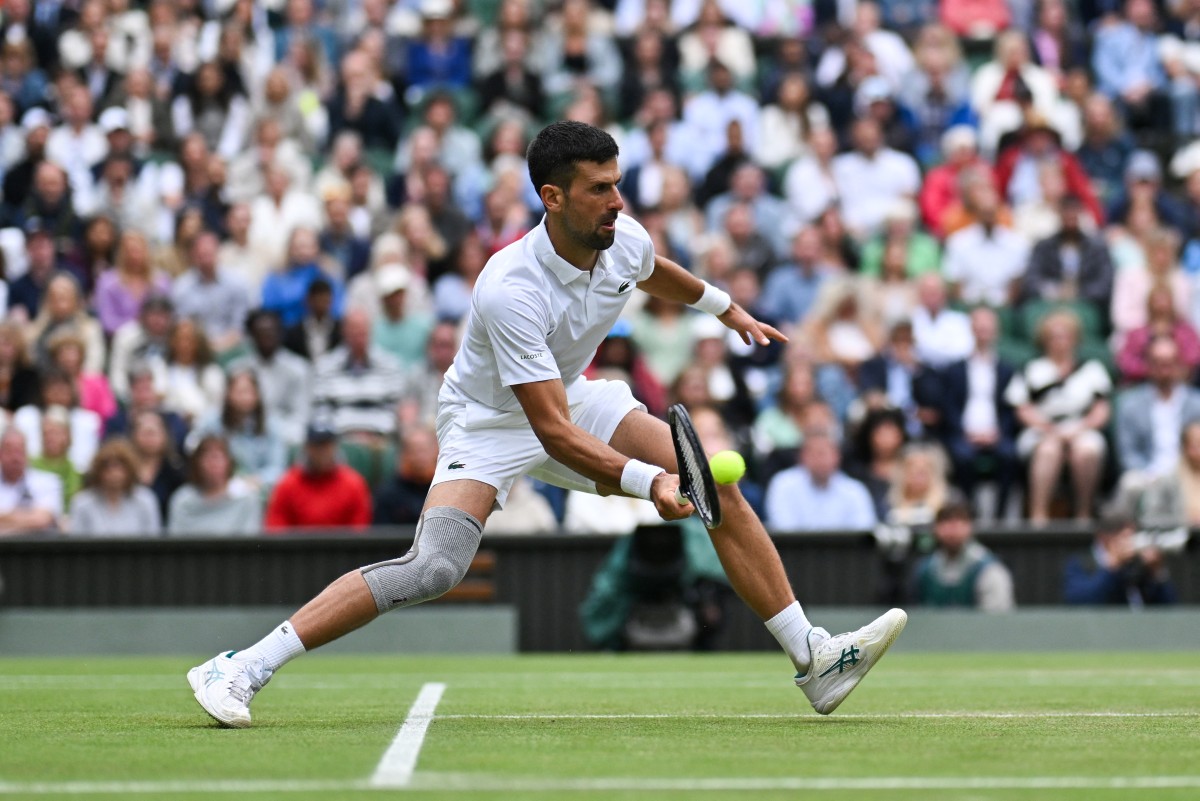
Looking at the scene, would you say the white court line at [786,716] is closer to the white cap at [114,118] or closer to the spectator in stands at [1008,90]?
the spectator in stands at [1008,90]

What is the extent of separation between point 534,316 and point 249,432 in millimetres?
7845

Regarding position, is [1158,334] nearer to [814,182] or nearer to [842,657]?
[814,182]

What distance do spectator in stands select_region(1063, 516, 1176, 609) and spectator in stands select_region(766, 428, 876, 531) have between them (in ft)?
4.70

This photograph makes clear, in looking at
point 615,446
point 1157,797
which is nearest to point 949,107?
point 615,446

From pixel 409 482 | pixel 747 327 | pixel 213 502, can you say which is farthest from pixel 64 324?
pixel 747 327

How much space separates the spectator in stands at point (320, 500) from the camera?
13367mm

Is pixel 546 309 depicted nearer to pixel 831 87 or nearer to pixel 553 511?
pixel 553 511

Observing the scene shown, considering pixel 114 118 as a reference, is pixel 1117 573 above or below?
below

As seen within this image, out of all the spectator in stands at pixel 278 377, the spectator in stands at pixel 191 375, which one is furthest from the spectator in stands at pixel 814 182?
the spectator in stands at pixel 191 375

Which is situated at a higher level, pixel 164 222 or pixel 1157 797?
pixel 164 222

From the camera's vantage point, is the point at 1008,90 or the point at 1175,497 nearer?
the point at 1175,497

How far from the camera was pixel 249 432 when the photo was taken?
14094 millimetres

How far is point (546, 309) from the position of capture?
671 cm

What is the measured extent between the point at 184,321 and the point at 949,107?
7211 mm
